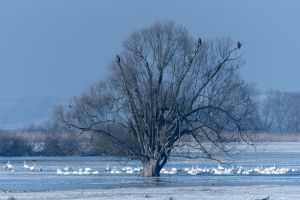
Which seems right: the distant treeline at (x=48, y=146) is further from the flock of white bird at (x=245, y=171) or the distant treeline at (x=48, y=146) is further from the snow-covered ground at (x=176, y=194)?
the snow-covered ground at (x=176, y=194)

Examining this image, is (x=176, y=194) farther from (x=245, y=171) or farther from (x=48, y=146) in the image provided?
(x=48, y=146)

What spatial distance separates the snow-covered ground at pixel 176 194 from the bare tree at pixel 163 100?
9.70 m

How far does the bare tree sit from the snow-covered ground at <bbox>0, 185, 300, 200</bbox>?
9.70 m

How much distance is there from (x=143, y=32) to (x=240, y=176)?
28.2 ft

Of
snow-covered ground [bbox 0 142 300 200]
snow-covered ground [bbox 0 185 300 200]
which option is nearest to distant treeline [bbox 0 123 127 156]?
snow-covered ground [bbox 0 142 300 200]

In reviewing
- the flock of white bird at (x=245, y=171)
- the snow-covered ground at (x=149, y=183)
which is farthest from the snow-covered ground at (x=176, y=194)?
the flock of white bird at (x=245, y=171)

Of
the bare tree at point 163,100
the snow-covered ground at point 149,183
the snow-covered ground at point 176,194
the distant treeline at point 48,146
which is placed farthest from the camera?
the distant treeline at point 48,146

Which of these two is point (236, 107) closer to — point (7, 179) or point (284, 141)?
point (7, 179)

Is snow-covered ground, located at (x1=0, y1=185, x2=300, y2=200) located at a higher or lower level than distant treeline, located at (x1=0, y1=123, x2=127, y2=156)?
lower

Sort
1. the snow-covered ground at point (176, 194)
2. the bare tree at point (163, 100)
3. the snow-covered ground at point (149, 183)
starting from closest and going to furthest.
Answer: the snow-covered ground at point (176, 194), the snow-covered ground at point (149, 183), the bare tree at point (163, 100)

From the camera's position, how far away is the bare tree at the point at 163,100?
5491 cm

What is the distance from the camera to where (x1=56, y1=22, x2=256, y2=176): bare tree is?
180 ft

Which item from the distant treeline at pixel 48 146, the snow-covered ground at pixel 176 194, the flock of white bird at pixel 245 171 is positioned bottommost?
the snow-covered ground at pixel 176 194

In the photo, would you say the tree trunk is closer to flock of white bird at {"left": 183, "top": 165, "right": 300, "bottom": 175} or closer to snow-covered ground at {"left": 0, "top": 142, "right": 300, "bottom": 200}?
snow-covered ground at {"left": 0, "top": 142, "right": 300, "bottom": 200}
